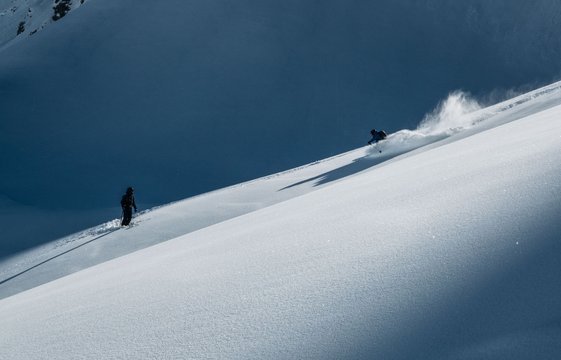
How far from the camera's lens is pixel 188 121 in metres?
35.2

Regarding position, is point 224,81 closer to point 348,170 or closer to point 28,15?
point 348,170

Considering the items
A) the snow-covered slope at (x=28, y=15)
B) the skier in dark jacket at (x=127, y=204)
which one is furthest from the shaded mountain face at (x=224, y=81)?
the snow-covered slope at (x=28, y=15)

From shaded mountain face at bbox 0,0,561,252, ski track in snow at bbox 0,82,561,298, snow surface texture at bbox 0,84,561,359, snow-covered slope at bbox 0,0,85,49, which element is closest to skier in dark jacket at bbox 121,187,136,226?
ski track in snow at bbox 0,82,561,298

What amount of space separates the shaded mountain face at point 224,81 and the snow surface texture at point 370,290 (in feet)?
78.4

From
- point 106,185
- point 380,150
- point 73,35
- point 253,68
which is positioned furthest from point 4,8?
point 380,150

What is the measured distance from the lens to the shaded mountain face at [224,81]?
31391 millimetres

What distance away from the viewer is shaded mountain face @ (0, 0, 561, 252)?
31.4 metres

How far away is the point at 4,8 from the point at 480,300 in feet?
363

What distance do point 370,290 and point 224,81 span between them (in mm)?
36403

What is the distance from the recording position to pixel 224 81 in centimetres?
3831

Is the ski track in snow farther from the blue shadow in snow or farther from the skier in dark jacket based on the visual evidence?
the skier in dark jacket

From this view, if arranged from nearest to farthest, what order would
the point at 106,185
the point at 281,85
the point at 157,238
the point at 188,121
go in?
the point at 157,238, the point at 106,185, the point at 188,121, the point at 281,85

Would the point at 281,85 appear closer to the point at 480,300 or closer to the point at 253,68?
the point at 253,68

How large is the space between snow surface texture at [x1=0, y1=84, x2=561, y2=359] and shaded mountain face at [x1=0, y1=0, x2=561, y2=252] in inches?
941
